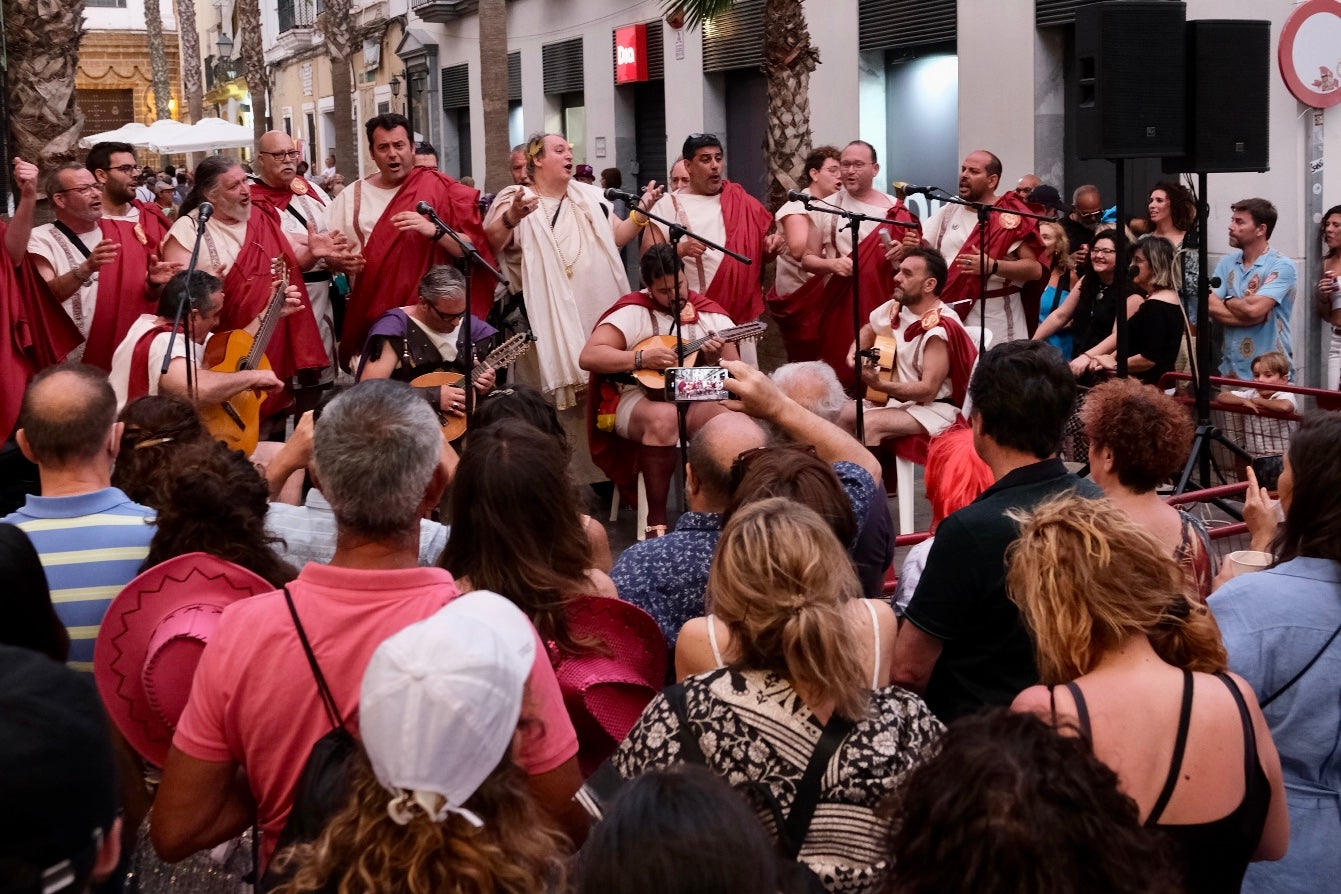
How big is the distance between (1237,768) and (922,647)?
700mm

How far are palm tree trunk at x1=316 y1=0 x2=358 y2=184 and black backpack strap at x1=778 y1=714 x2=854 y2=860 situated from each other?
69.8ft

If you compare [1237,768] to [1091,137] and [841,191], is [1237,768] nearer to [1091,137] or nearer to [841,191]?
[1091,137]

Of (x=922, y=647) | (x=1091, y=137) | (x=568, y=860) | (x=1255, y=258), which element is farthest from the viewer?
(x=1255, y=258)

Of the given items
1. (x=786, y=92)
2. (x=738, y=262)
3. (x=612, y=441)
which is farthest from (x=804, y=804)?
(x=786, y=92)

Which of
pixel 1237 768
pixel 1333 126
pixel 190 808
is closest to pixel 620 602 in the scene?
pixel 190 808

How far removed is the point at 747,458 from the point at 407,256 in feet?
14.3

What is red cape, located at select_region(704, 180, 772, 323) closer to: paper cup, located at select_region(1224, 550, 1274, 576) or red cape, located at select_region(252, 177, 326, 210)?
red cape, located at select_region(252, 177, 326, 210)

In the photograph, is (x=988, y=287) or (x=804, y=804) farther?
(x=988, y=287)

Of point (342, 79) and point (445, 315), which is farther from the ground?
point (342, 79)

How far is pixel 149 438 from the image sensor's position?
383 centimetres

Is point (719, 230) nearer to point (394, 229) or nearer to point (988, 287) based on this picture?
point (988, 287)

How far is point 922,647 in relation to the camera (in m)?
2.94

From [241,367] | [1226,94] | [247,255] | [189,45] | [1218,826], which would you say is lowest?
[1218,826]

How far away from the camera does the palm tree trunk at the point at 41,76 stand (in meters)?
7.78
